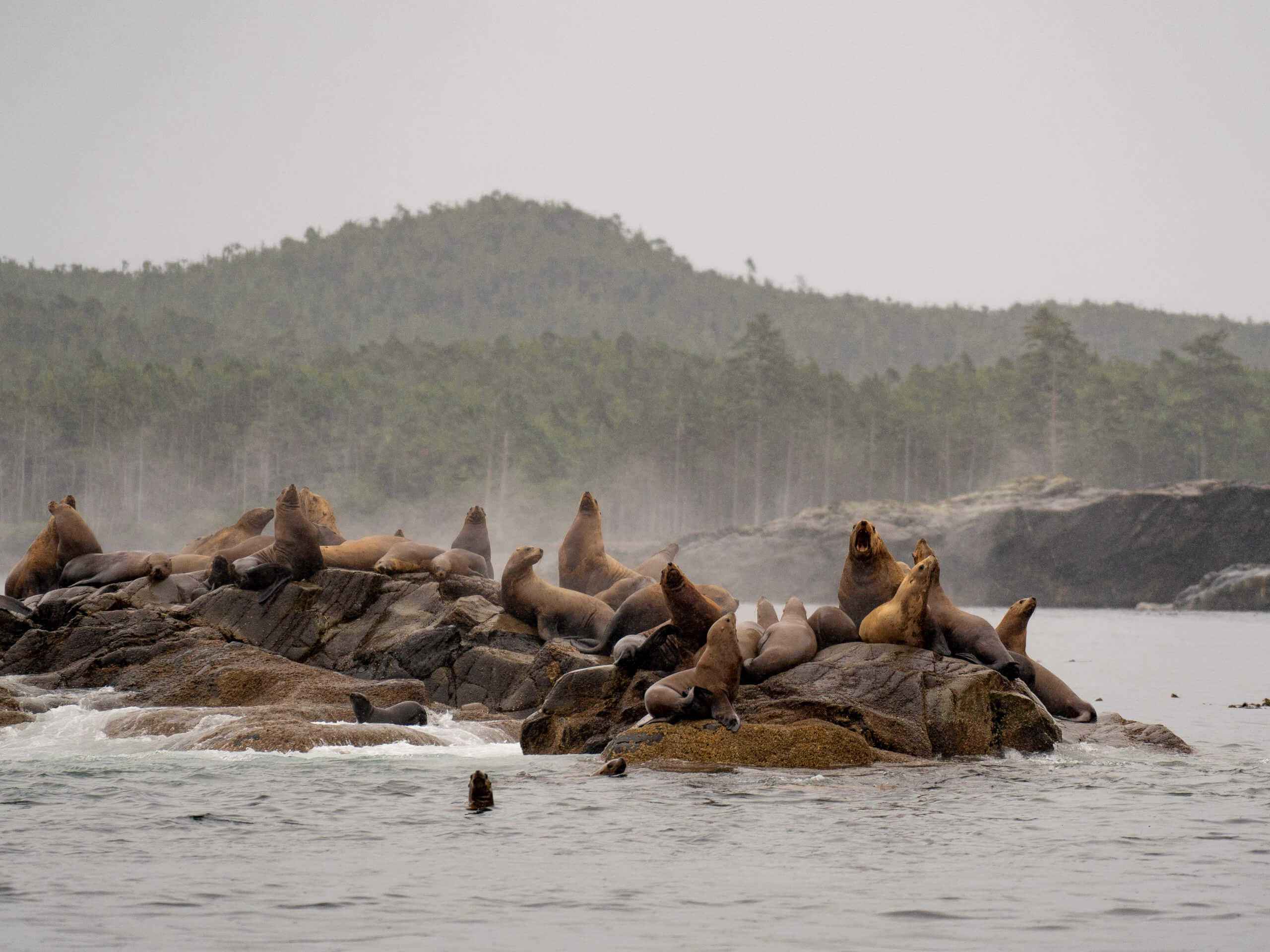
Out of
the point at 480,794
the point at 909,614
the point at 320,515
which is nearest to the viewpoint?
the point at 480,794

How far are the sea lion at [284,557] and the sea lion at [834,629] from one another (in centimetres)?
835

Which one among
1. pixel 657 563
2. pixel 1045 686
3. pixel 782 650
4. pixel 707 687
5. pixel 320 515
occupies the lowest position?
pixel 1045 686

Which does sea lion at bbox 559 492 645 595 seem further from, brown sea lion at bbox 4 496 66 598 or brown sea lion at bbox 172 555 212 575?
brown sea lion at bbox 4 496 66 598

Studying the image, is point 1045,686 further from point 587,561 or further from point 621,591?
point 587,561

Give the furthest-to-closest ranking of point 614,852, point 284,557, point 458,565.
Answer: point 458,565, point 284,557, point 614,852

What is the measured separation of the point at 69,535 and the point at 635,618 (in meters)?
10.9

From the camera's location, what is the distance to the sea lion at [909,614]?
1297cm

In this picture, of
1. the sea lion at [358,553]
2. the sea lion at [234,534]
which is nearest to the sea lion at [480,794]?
the sea lion at [358,553]

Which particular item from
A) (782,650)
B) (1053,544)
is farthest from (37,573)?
(1053,544)

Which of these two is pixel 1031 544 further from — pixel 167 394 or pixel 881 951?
pixel 167 394

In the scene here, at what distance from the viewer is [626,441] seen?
333 feet

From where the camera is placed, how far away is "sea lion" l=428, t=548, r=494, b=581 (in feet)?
64.1

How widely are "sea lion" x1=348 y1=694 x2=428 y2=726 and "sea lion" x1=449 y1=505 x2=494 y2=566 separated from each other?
24.7 feet

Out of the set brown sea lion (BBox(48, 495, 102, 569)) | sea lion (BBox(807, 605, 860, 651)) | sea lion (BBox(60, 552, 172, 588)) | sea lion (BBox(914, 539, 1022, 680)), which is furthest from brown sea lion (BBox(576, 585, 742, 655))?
brown sea lion (BBox(48, 495, 102, 569))
